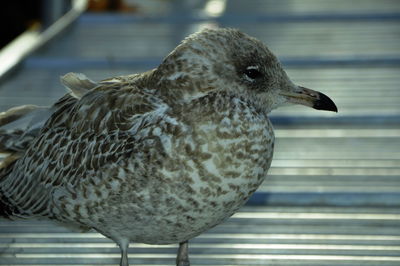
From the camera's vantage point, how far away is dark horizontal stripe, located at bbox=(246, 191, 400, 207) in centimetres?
570

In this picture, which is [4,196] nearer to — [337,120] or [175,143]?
[175,143]

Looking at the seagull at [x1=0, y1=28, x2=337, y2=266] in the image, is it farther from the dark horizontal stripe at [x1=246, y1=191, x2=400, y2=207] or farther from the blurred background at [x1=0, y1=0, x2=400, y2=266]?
the dark horizontal stripe at [x1=246, y1=191, x2=400, y2=207]

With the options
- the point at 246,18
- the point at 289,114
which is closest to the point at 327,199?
the point at 289,114

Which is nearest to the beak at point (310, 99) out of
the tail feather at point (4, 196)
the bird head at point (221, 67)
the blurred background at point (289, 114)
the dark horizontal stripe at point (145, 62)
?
the bird head at point (221, 67)

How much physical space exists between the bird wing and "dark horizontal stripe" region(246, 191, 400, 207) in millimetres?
1391

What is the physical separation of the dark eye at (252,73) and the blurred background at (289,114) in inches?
42.6

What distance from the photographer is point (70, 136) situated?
15.4 feet

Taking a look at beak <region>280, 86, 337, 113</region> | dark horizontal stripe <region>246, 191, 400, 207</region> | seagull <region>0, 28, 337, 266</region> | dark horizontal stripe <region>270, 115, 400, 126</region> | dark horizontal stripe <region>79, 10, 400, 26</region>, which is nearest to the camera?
seagull <region>0, 28, 337, 266</region>

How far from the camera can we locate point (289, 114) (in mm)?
7164

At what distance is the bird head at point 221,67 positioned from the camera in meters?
4.39

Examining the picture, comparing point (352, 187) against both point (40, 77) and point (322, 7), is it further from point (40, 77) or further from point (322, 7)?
point (322, 7)

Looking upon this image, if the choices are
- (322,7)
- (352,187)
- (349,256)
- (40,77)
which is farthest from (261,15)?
(349,256)

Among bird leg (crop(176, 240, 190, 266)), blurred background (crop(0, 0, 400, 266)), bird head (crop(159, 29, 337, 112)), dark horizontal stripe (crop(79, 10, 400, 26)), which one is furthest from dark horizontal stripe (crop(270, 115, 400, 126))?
dark horizontal stripe (crop(79, 10, 400, 26))

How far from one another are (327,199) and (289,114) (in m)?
1.50
